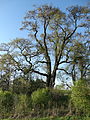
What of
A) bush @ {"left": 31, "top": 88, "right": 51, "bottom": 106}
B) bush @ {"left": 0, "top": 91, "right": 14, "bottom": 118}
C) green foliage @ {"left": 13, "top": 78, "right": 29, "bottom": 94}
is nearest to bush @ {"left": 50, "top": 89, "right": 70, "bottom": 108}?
bush @ {"left": 31, "top": 88, "right": 51, "bottom": 106}

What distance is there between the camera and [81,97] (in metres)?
8.69

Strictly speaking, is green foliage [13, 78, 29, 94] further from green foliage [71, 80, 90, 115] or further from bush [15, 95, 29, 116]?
green foliage [71, 80, 90, 115]

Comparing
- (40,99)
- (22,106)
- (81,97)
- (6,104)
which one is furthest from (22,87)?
(81,97)

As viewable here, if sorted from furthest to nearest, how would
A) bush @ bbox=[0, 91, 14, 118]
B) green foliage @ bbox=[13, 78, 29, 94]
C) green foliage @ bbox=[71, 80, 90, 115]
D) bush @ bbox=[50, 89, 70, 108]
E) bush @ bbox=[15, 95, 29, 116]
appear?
green foliage @ bbox=[13, 78, 29, 94] < bush @ bbox=[50, 89, 70, 108] < bush @ bbox=[0, 91, 14, 118] < bush @ bbox=[15, 95, 29, 116] < green foliage @ bbox=[71, 80, 90, 115]

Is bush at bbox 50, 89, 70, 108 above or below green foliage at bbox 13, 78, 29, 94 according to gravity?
below

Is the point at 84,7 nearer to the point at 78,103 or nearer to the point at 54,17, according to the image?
the point at 54,17

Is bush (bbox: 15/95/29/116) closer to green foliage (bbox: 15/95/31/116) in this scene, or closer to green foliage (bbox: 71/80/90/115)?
green foliage (bbox: 15/95/31/116)

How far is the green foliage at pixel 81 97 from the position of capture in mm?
8406

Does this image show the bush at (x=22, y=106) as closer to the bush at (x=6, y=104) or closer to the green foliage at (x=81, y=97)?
the bush at (x=6, y=104)

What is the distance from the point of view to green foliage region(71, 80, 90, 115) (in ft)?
27.6

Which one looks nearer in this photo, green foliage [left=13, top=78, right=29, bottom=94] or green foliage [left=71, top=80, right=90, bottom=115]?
green foliage [left=71, top=80, right=90, bottom=115]

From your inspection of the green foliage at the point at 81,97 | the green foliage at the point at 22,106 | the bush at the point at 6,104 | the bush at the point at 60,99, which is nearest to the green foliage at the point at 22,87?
the bush at the point at 60,99

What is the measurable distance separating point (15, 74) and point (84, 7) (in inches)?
430

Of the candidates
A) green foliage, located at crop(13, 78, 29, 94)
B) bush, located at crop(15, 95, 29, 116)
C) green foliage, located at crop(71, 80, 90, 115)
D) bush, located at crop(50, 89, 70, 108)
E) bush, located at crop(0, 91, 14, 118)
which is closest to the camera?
green foliage, located at crop(71, 80, 90, 115)
